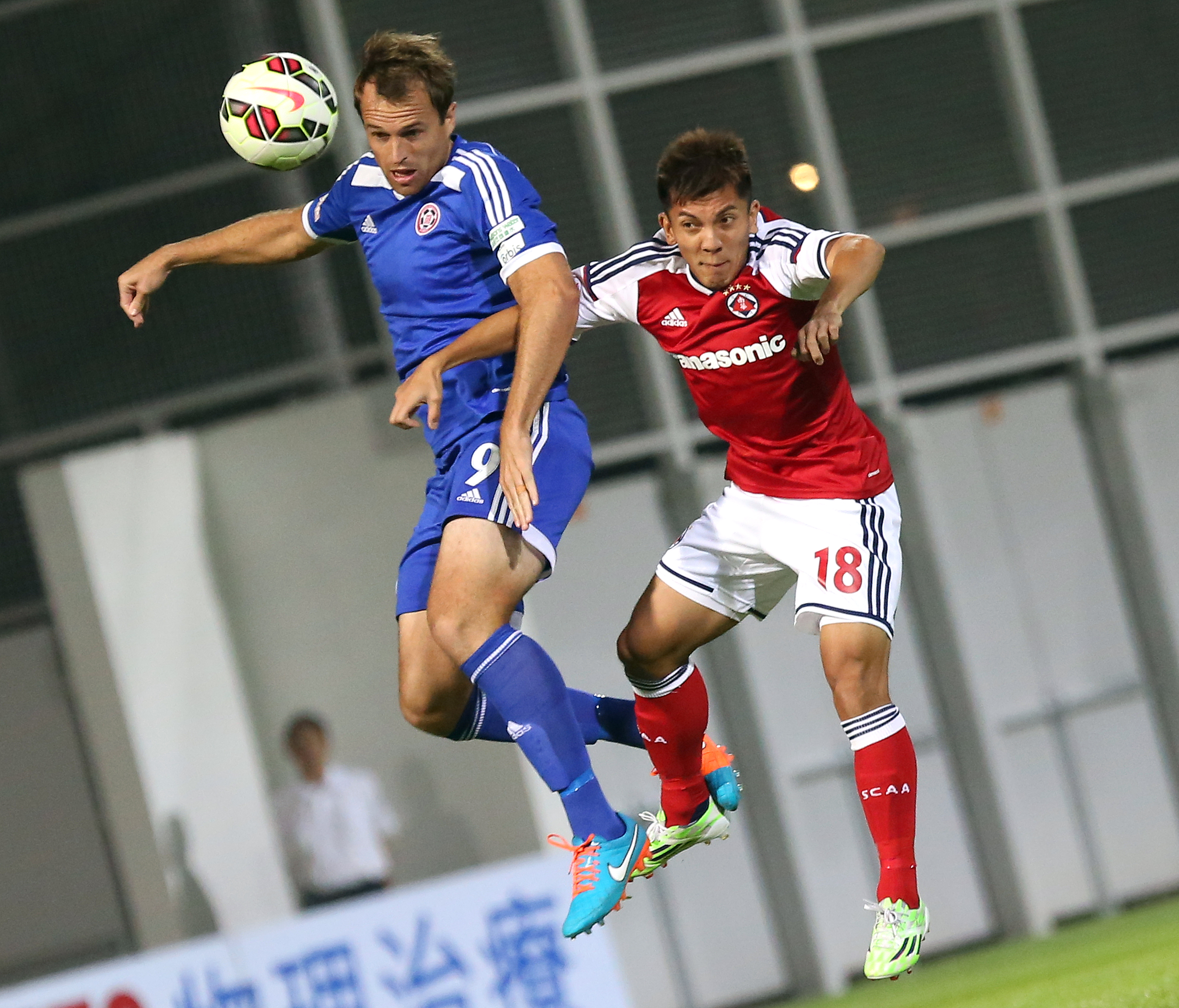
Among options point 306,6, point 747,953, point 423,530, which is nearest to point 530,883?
point 747,953

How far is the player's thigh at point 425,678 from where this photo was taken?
374cm

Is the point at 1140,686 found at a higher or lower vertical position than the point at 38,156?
lower

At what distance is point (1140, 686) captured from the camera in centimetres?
912

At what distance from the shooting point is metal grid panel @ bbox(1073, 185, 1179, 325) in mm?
9211

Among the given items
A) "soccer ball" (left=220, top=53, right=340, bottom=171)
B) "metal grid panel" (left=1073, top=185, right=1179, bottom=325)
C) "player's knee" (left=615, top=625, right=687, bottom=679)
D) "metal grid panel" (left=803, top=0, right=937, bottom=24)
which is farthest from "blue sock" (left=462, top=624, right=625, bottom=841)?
"metal grid panel" (left=1073, top=185, right=1179, bottom=325)

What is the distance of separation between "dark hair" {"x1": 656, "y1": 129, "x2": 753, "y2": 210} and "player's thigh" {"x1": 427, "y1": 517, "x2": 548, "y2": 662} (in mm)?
896

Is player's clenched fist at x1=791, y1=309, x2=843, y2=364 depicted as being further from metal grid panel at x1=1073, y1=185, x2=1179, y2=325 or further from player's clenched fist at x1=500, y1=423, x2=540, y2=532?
metal grid panel at x1=1073, y1=185, x2=1179, y2=325

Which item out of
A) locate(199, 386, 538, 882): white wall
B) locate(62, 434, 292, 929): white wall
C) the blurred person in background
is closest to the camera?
the blurred person in background

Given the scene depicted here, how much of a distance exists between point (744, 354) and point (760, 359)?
4 cm

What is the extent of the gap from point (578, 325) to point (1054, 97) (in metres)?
6.11

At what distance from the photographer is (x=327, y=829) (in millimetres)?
7703

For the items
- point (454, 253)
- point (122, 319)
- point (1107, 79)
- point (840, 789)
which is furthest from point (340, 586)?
point (1107, 79)

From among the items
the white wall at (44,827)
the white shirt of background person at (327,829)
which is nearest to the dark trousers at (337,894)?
the white shirt of background person at (327,829)

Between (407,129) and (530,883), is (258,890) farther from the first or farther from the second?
(407,129)
